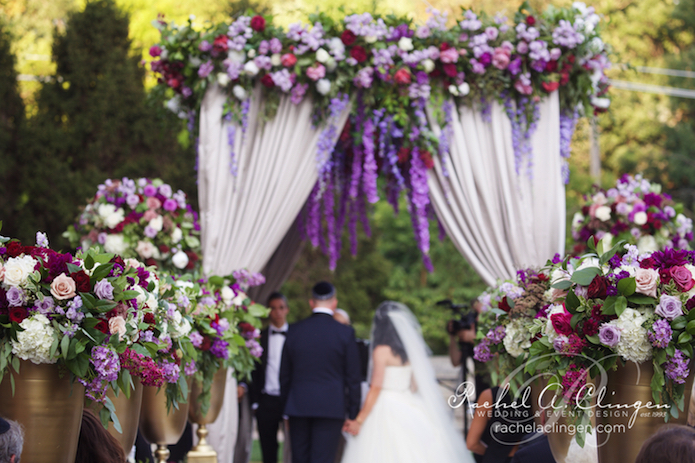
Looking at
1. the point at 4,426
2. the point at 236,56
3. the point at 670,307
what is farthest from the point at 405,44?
the point at 4,426

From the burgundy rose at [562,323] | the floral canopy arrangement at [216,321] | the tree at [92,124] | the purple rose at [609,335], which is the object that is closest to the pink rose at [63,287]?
the floral canopy arrangement at [216,321]

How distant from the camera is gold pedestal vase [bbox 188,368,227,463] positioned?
4164 millimetres

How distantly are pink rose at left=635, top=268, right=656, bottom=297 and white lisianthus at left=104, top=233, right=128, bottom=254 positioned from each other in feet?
11.4

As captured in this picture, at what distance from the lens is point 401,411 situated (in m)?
5.00

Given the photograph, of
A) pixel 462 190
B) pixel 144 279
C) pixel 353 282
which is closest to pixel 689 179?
pixel 353 282

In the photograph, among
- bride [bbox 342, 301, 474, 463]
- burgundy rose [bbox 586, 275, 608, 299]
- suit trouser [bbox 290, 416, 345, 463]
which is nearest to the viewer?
burgundy rose [bbox 586, 275, 608, 299]

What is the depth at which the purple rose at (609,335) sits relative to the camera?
2.55 m

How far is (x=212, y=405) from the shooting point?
14.0 ft

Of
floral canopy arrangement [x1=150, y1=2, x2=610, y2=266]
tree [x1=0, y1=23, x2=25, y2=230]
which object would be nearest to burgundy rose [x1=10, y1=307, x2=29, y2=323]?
floral canopy arrangement [x1=150, y1=2, x2=610, y2=266]

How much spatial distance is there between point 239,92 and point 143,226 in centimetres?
119

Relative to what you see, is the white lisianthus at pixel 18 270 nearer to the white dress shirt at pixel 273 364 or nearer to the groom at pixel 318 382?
the groom at pixel 318 382

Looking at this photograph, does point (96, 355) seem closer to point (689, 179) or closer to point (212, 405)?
point (212, 405)

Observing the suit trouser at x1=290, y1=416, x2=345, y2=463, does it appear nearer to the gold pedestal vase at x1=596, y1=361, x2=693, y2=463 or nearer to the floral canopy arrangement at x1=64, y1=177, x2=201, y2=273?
the floral canopy arrangement at x1=64, y1=177, x2=201, y2=273

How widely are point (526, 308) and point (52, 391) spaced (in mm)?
2134
